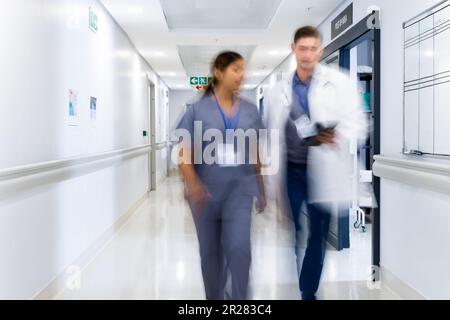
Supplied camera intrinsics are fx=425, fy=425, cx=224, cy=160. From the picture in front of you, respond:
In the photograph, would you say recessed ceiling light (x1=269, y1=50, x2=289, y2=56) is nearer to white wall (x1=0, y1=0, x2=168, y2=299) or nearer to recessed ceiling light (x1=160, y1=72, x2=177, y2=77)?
white wall (x1=0, y1=0, x2=168, y2=299)

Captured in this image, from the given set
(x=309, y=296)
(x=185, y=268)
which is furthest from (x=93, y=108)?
(x=309, y=296)

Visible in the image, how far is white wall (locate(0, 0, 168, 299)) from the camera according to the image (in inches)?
86.4

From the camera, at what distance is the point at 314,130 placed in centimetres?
217

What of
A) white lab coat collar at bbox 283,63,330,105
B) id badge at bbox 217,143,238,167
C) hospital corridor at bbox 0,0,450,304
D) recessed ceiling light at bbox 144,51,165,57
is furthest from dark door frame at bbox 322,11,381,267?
recessed ceiling light at bbox 144,51,165,57

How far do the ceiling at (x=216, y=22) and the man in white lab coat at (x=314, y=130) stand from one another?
209 centimetres

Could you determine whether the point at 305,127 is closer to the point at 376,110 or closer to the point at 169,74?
the point at 376,110

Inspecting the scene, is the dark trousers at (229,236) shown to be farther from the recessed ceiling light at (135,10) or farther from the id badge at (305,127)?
the recessed ceiling light at (135,10)

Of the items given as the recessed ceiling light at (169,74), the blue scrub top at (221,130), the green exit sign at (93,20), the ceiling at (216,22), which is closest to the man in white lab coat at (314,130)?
the blue scrub top at (221,130)

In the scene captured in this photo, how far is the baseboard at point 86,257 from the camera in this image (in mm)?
2670

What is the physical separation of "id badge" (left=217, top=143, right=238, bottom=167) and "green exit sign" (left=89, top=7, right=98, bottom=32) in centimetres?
245

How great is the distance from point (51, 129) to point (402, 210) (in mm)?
2344
